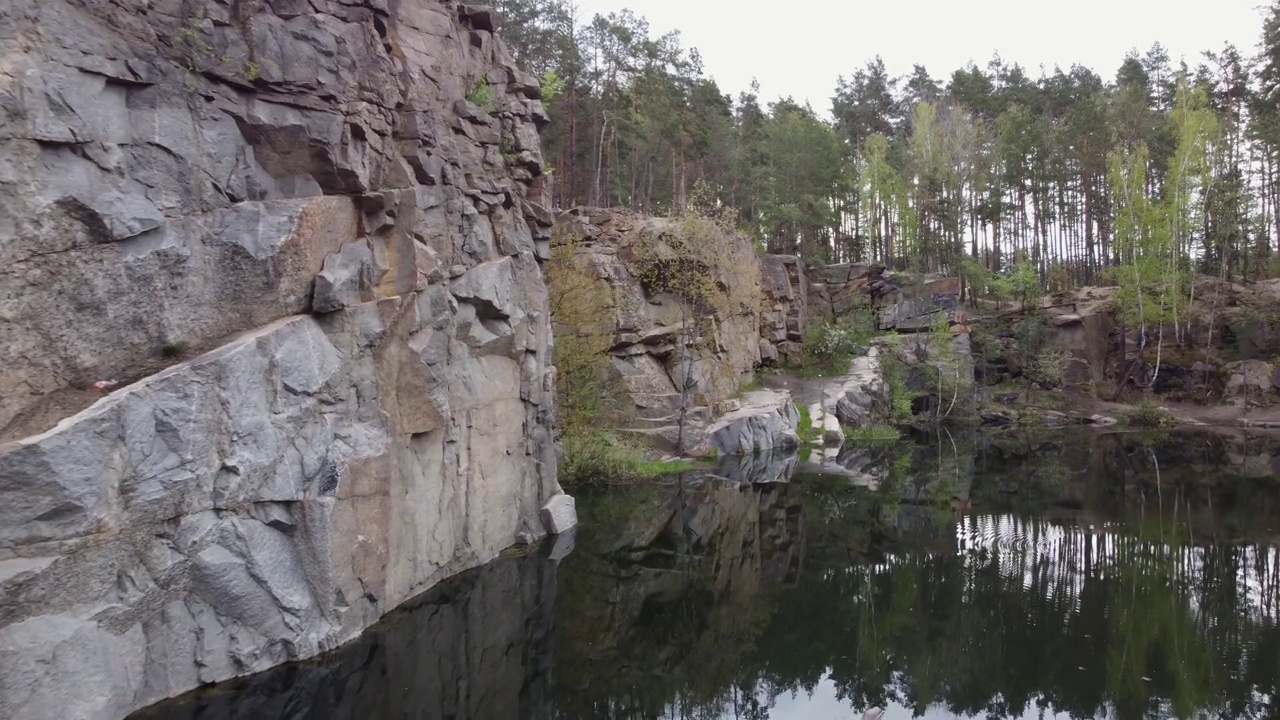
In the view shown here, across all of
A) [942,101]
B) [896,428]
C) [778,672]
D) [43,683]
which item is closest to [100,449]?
[43,683]

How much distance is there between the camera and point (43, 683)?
359 inches

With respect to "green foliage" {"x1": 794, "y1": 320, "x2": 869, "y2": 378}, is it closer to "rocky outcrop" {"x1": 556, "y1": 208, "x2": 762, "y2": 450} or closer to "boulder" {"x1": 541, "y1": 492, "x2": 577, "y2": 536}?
"rocky outcrop" {"x1": 556, "y1": 208, "x2": 762, "y2": 450}

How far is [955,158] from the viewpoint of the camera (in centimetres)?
6034

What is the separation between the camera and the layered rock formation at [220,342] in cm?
991

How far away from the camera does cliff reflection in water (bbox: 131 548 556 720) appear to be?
36.8 ft

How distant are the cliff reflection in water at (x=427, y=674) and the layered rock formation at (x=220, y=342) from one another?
1.49 feet

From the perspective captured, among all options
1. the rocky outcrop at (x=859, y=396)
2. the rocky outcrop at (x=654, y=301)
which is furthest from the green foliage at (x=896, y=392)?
the rocky outcrop at (x=654, y=301)

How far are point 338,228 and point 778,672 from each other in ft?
37.1

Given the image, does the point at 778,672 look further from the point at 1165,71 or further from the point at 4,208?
the point at 1165,71

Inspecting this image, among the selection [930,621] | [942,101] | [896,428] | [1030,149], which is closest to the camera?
[930,621]

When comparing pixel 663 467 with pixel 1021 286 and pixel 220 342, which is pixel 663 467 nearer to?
pixel 220 342

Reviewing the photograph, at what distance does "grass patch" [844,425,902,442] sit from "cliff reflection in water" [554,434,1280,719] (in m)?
13.6

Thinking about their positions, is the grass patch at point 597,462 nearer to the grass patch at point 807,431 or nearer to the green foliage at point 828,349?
→ the grass patch at point 807,431

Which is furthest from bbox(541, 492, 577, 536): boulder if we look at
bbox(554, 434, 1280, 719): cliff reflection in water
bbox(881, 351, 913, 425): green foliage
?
bbox(881, 351, 913, 425): green foliage
